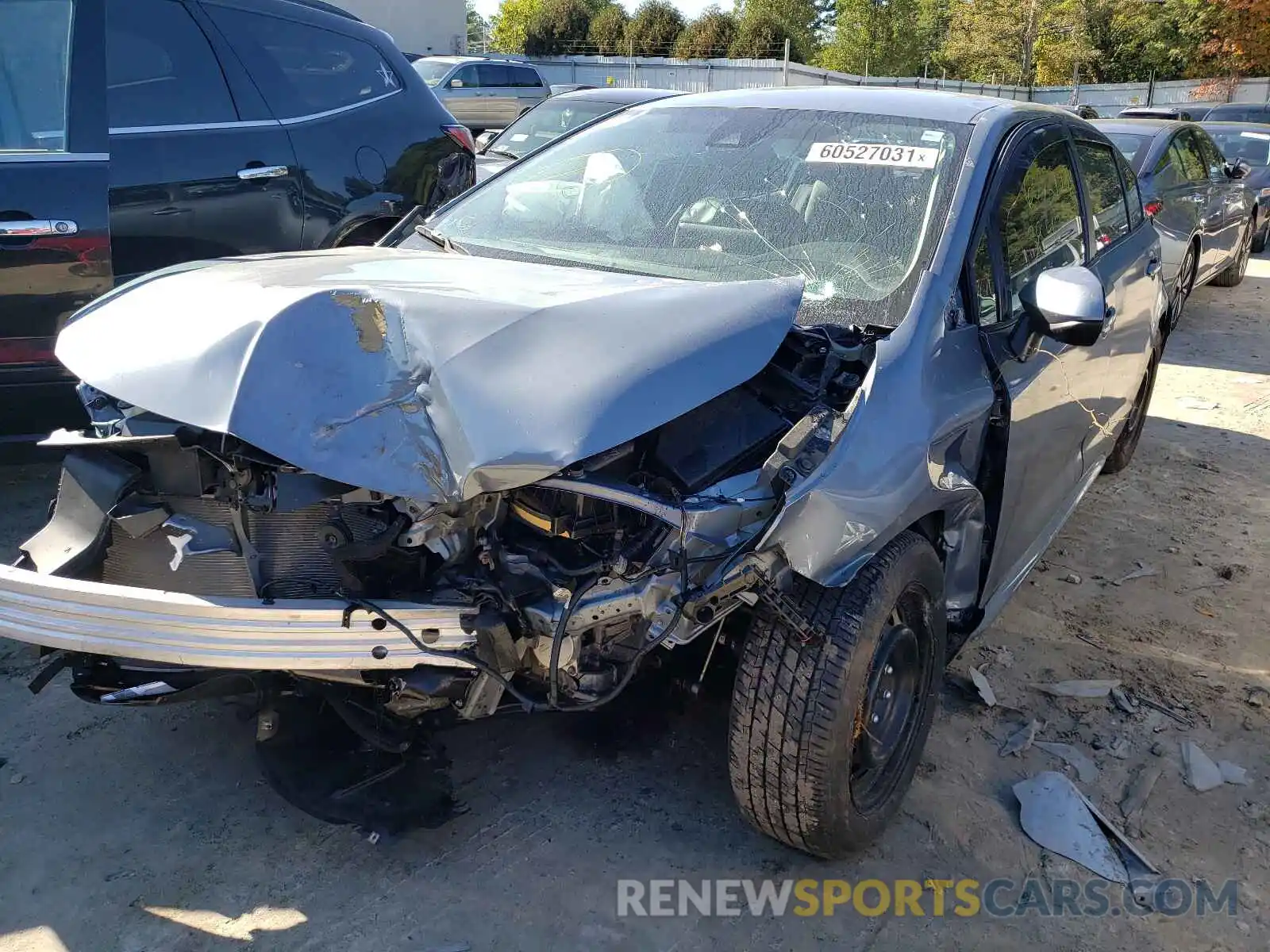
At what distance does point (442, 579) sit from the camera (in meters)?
2.08

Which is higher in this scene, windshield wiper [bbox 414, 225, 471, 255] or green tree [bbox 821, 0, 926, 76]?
green tree [bbox 821, 0, 926, 76]

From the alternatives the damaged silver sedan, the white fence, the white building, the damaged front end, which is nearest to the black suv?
the damaged silver sedan

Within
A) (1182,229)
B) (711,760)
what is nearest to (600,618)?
(711,760)

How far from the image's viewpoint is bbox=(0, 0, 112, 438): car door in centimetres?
354

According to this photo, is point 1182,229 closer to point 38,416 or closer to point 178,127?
point 178,127

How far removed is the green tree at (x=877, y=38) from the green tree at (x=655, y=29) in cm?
731

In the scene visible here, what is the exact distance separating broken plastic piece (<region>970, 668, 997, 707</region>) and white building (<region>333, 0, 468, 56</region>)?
34327mm

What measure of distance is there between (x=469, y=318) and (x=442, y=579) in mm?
594

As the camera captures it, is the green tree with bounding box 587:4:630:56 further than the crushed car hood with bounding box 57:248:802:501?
Yes

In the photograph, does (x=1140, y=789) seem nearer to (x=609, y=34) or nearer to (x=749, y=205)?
(x=749, y=205)

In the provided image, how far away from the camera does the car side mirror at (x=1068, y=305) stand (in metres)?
2.65

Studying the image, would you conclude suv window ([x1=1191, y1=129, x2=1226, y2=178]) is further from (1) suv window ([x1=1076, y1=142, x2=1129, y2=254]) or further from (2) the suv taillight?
(2) the suv taillight

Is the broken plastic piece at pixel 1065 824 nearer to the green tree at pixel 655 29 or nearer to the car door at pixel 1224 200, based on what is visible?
the car door at pixel 1224 200

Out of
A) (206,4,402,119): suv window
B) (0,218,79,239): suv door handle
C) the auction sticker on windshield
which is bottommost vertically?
(0,218,79,239): suv door handle
